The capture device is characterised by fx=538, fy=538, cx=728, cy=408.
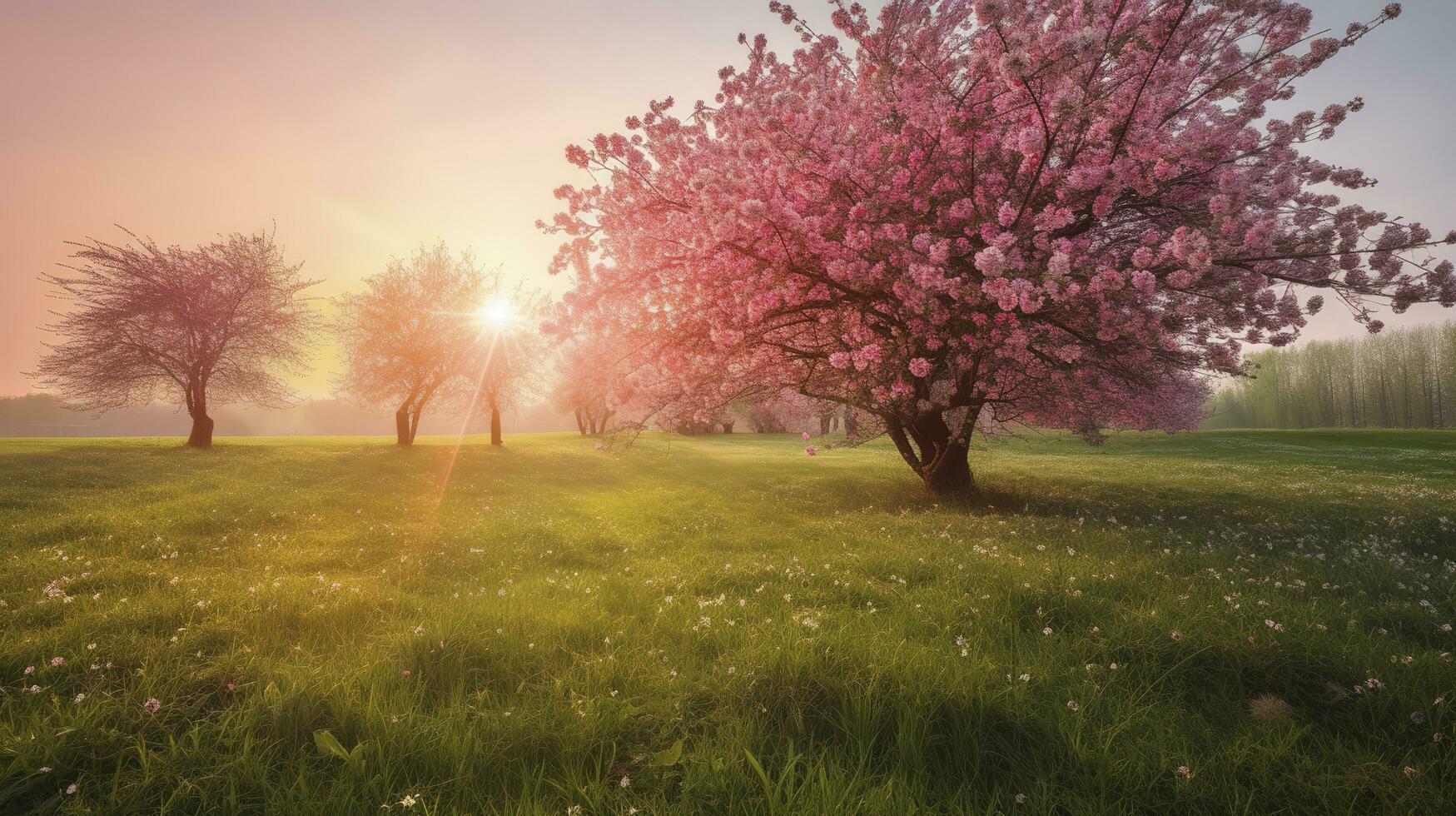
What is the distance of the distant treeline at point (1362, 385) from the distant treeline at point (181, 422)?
149m

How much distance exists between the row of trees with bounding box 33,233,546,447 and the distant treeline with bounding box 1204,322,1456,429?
84629 millimetres

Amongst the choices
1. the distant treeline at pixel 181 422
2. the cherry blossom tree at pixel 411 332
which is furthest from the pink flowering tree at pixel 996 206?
the distant treeline at pixel 181 422


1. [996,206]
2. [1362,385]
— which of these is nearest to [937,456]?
[996,206]

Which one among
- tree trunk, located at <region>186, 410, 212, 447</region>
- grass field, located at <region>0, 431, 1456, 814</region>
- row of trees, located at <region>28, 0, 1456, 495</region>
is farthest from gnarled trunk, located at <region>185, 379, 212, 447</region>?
row of trees, located at <region>28, 0, 1456, 495</region>

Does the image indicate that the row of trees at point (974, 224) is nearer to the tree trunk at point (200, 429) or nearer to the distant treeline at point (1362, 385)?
the tree trunk at point (200, 429)

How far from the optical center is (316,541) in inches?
410

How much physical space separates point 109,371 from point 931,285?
40.4 metres

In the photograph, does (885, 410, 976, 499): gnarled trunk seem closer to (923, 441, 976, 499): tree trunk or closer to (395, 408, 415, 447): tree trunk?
(923, 441, 976, 499): tree trunk

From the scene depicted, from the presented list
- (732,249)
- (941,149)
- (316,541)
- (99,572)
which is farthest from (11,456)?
(941,149)

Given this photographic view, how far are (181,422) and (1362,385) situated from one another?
286 meters

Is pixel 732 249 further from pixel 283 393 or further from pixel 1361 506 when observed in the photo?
pixel 283 393

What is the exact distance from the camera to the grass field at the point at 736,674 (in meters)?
3.17

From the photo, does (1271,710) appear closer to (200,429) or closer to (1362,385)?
(200,429)

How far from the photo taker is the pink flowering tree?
26.1ft
